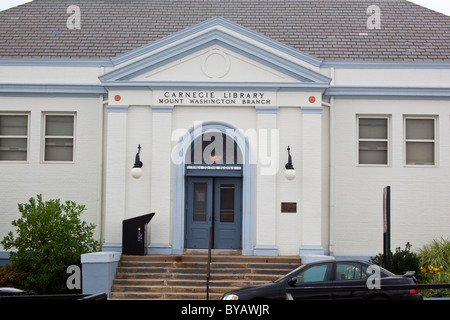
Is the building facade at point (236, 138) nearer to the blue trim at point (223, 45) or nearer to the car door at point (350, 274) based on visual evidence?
the blue trim at point (223, 45)

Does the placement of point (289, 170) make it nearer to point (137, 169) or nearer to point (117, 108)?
point (137, 169)

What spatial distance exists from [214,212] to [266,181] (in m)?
1.99

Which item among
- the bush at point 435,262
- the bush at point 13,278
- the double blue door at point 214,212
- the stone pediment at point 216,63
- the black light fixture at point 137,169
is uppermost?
the stone pediment at point 216,63

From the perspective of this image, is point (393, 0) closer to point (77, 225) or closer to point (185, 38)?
point (185, 38)

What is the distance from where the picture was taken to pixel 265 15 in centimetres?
2148

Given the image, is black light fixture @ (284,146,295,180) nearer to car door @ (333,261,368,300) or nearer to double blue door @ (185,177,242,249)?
double blue door @ (185,177,242,249)

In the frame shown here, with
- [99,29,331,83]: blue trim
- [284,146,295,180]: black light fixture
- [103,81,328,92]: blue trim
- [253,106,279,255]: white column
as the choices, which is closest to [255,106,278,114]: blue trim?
[253,106,279,255]: white column

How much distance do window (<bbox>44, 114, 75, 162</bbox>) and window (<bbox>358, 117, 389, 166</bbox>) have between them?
31.9 ft

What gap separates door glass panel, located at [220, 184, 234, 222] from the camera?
57.1ft

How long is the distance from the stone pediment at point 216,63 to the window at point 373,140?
101 inches

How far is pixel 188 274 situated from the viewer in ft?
51.1

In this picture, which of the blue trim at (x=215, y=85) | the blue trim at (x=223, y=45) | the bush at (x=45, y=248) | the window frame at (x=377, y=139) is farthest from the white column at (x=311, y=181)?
the bush at (x=45, y=248)

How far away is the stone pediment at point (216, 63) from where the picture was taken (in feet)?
55.5

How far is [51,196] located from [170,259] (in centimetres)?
496
